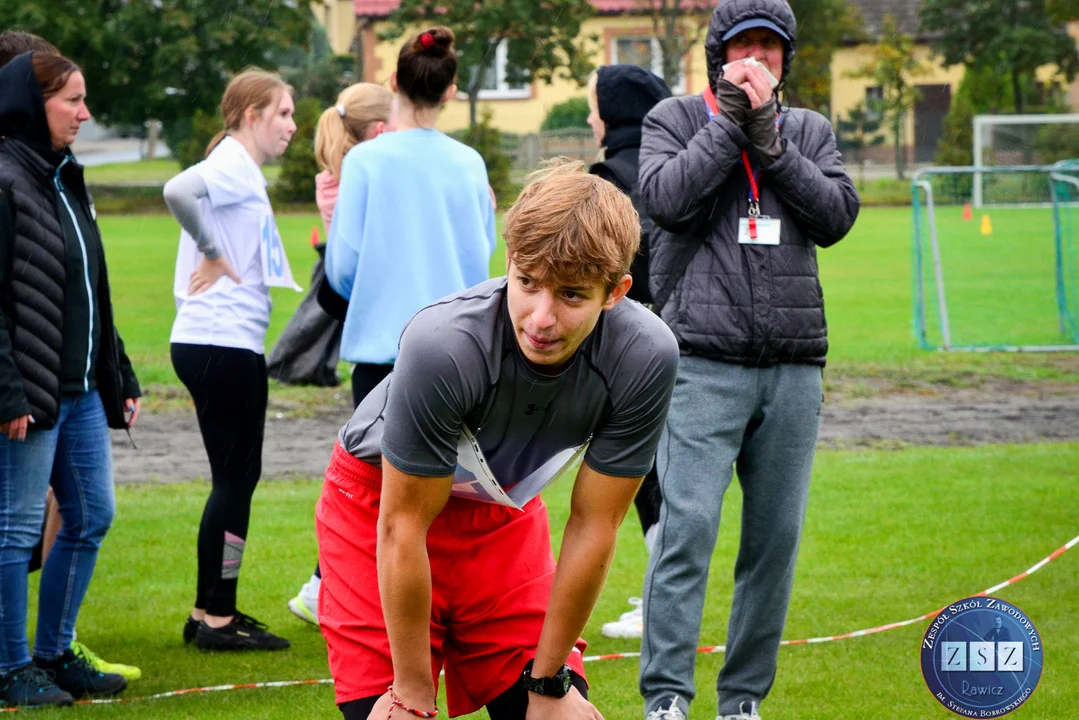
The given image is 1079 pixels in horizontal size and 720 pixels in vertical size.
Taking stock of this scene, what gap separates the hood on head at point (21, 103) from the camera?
4598 millimetres

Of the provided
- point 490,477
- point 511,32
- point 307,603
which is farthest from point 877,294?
point 511,32

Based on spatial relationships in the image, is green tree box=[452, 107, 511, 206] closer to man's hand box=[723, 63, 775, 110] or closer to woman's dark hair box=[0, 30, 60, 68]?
woman's dark hair box=[0, 30, 60, 68]

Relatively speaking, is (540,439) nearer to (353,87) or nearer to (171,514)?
(353,87)

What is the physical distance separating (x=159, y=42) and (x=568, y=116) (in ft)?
38.3

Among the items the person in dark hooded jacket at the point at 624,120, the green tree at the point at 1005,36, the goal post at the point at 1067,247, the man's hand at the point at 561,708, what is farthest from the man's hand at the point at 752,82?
the green tree at the point at 1005,36

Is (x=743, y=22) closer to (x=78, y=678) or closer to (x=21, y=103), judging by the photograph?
(x=21, y=103)

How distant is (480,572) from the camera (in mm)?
3279

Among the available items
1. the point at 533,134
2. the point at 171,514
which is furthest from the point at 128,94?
the point at 171,514

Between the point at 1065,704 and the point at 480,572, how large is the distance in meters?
2.48

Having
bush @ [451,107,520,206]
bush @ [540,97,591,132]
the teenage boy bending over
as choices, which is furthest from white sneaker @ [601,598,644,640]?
bush @ [540,97,591,132]

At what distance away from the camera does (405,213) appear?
202 inches

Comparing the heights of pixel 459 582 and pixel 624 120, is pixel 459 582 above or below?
below

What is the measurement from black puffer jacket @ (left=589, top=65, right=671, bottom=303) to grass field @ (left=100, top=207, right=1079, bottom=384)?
733cm

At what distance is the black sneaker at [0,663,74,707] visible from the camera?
15.4 feet
